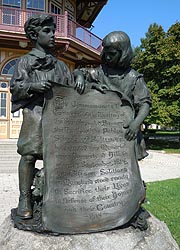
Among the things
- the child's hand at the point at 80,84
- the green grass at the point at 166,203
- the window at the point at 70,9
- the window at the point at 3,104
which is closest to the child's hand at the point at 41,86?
the child's hand at the point at 80,84

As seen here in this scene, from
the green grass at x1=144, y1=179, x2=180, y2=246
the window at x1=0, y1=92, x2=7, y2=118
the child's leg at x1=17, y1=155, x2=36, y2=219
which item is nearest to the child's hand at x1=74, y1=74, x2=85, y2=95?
the child's leg at x1=17, y1=155, x2=36, y2=219

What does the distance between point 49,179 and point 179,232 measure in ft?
8.58

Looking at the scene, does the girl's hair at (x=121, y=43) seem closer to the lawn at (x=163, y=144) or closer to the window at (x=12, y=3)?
the window at (x=12, y=3)

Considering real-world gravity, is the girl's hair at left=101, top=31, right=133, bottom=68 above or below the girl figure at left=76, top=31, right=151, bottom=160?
above

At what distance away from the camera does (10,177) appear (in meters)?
9.98

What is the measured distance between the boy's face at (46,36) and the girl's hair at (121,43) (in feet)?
1.71

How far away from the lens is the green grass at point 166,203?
5.02 m

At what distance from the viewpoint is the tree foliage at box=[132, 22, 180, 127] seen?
62.3 feet

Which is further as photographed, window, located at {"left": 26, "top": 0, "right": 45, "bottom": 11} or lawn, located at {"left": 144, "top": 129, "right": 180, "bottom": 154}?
lawn, located at {"left": 144, "top": 129, "right": 180, "bottom": 154}

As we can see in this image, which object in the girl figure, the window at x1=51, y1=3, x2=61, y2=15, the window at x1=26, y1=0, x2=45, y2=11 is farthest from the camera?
the window at x1=51, y1=3, x2=61, y2=15

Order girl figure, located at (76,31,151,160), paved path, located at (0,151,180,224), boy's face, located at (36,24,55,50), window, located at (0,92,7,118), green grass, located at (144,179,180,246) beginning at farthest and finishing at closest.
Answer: window, located at (0,92,7,118) → paved path, located at (0,151,180,224) → green grass, located at (144,179,180,246) → boy's face, located at (36,24,55,50) → girl figure, located at (76,31,151,160)

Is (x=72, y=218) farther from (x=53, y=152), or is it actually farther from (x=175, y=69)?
(x=175, y=69)

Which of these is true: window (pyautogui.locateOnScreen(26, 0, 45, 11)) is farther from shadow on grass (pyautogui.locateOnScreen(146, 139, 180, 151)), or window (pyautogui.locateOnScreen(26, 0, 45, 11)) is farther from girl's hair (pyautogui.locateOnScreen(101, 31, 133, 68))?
girl's hair (pyautogui.locateOnScreen(101, 31, 133, 68))

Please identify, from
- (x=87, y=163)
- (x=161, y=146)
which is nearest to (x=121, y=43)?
(x=87, y=163)
